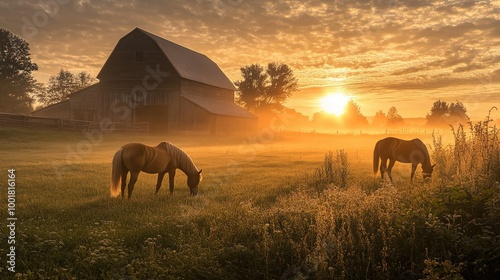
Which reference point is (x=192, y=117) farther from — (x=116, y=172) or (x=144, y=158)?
(x=116, y=172)

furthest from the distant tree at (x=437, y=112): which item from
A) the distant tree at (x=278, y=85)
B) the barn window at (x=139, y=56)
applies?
the barn window at (x=139, y=56)

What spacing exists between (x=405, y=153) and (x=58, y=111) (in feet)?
146

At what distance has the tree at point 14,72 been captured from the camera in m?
61.2

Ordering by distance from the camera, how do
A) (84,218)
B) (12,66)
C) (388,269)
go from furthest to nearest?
(12,66) → (84,218) → (388,269)

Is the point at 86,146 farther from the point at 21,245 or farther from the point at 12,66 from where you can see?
the point at 12,66

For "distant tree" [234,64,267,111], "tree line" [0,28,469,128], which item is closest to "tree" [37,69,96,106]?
"tree line" [0,28,469,128]

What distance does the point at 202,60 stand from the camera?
5044cm

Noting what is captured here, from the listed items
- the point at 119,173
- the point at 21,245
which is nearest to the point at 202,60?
the point at 119,173

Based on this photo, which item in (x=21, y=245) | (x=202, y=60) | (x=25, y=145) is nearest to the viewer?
(x=21, y=245)

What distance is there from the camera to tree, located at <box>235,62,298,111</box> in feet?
254

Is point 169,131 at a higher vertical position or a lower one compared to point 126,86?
lower

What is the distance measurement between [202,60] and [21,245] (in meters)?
47.0

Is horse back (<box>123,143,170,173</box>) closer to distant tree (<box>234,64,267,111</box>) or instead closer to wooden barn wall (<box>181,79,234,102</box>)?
wooden barn wall (<box>181,79,234,102</box>)

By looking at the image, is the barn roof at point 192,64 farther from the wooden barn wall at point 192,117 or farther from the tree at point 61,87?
the tree at point 61,87
